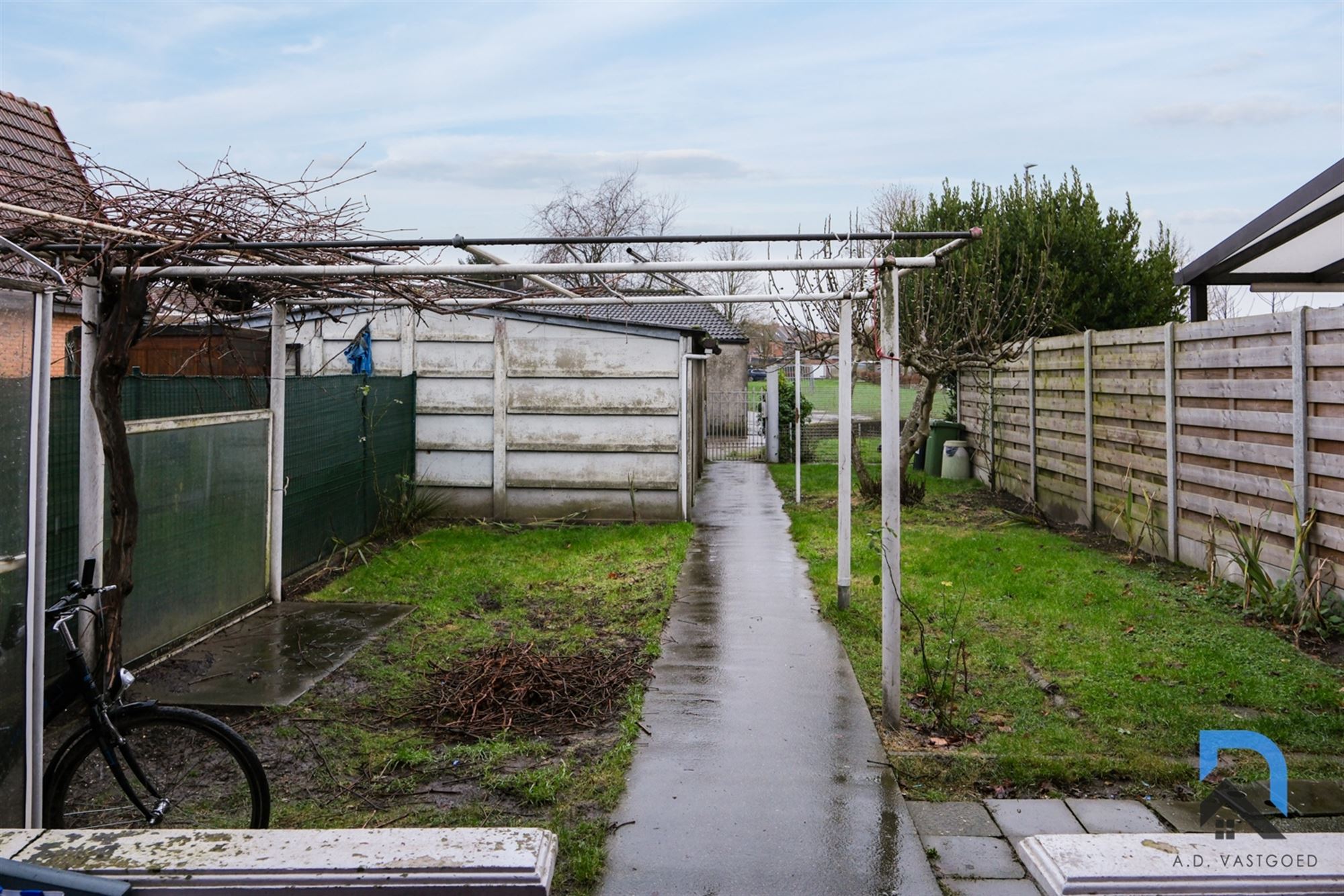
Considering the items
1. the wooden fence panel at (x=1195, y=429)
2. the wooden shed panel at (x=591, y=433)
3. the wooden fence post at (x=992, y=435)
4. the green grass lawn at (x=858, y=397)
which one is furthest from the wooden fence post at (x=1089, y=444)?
the green grass lawn at (x=858, y=397)

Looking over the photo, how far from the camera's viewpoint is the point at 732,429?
80.7 ft

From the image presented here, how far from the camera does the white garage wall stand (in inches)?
454

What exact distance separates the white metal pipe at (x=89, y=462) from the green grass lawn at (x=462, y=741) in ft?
3.97

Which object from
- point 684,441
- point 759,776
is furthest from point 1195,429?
point 759,776

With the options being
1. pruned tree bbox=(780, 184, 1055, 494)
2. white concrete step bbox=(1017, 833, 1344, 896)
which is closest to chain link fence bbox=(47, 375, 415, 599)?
white concrete step bbox=(1017, 833, 1344, 896)

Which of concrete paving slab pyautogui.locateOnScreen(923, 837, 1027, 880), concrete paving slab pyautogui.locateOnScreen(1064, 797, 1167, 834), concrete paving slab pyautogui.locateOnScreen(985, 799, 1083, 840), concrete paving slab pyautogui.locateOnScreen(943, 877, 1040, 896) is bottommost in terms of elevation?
concrete paving slab pyautogui.locateOnScreen(943, 877, 1040, 896)

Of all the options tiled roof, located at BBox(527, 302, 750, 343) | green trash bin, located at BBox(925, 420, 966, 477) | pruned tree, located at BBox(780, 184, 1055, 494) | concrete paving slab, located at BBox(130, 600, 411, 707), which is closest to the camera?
concrete paving slab, located at BBox(130, 600, 411, 707)

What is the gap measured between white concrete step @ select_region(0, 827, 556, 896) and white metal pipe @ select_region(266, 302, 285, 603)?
499cm

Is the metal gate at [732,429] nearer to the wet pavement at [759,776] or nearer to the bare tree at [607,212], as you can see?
the bare tree at [607,212]

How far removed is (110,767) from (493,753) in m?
1.68

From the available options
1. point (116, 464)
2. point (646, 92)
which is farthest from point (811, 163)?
point (116, 464)

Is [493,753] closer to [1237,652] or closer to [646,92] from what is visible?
[1237,652]

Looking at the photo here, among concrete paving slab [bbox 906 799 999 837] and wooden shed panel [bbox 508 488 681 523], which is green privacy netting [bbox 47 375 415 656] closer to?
wooden shed panel [bbox 508 488 681 523]

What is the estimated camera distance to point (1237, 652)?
599 cm
